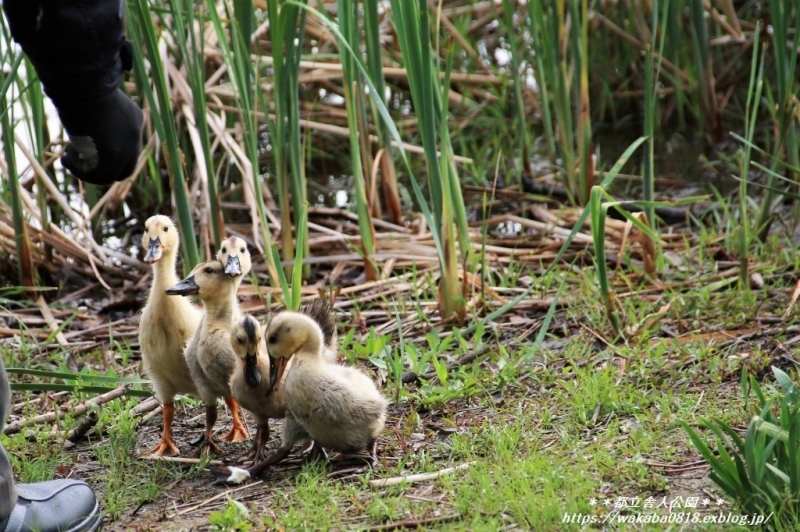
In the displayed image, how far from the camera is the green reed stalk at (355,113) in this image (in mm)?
4516

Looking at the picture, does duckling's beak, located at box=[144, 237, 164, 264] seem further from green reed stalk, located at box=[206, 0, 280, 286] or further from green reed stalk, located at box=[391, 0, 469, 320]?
green reed stalk, located at box=[391, 0, 469, 320]

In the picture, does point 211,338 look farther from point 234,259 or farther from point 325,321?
point 325,321

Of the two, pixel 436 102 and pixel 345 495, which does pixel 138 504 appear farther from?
pixel 436 102

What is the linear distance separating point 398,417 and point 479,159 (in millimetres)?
3362

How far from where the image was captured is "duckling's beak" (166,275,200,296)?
12.4 feet

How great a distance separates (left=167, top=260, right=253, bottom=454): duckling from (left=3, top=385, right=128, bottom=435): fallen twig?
0.48 meters

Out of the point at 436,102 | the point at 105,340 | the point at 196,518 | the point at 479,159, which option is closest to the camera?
the point at 196,518

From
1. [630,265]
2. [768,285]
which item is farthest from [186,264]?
[768,285]

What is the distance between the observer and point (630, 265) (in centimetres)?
516

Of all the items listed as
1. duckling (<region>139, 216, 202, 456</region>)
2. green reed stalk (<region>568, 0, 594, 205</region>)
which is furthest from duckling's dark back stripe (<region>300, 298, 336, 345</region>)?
green reed stalk (<region>568, 0, 594, 205</region>)

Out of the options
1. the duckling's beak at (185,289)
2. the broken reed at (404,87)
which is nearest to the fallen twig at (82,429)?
the duckling's beak at (185,289)

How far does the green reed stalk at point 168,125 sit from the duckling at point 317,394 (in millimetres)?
1217

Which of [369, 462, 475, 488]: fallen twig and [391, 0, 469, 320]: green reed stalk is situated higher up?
[391, 0, 469, 320]: green reed stalk

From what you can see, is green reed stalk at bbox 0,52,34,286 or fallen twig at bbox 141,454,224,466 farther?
green reed stalk at bbox 0,52,34,286
